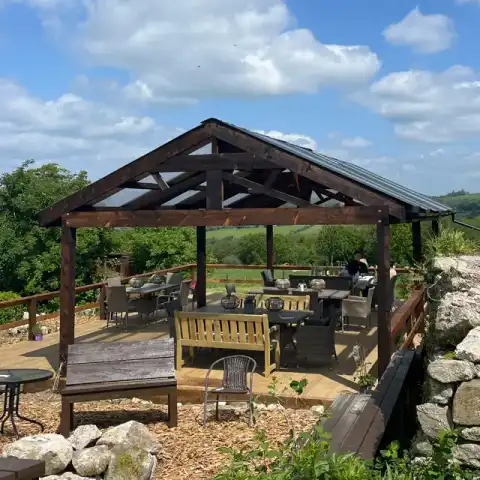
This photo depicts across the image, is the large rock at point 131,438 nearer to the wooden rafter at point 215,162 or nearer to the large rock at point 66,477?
the large rock at point 66,477

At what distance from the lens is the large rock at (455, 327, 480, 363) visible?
343 centimetres

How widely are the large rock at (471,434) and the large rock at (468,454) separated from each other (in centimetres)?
4

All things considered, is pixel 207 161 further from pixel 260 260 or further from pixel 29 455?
pixel 260 260

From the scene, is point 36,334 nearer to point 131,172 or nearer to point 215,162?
point 131,172

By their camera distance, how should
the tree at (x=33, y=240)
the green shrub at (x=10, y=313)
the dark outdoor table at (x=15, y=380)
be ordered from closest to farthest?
the dark outdoor table at (x=15, y=380)
the green shrub at (x=10, y=313)
the tree at (x=33, y=240)

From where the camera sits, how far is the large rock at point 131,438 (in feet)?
16.6

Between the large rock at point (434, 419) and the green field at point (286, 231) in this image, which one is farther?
the green field at point (286, 231)

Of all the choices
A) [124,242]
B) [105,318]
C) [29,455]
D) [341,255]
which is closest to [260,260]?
[341,255]

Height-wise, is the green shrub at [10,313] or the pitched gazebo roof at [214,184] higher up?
the pitched gazebo roof at [214,184]

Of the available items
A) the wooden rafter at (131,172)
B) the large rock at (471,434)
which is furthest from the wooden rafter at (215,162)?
the large rock at (471,434)

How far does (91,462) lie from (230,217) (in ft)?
12.0

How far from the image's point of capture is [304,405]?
6.65 meters

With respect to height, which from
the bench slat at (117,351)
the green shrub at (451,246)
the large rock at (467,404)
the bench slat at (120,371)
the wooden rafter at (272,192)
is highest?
the wooden rafter at (272,192)

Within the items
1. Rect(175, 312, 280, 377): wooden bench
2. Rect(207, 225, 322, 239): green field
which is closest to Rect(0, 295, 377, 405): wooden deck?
Rect(175, 312, 280, 377): wooden bench
